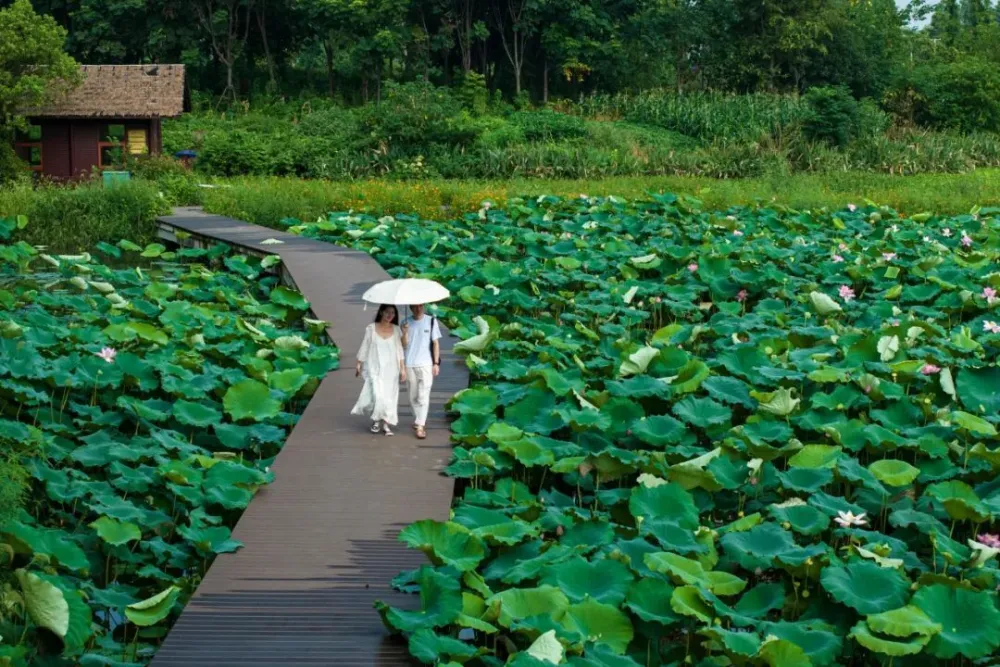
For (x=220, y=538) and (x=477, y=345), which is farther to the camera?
(x=477, y=345)

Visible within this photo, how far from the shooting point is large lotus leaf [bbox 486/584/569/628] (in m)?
4.09

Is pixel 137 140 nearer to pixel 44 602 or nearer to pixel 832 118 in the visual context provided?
pixel 832 118

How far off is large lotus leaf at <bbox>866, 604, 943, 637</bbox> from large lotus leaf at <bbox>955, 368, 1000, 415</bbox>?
2.69m

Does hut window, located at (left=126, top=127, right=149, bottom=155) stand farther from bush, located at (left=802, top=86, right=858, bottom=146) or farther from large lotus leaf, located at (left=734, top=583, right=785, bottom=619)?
large lotus leaf, located at (left=734, top=583, right=785, bottom=619)

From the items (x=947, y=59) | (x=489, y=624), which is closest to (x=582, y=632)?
(x=489, y=624)

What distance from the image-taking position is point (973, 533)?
17.1ft

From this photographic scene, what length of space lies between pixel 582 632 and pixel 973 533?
1998 millimetres

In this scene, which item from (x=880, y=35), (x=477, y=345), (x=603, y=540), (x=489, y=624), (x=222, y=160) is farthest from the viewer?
(x=880, y=35)

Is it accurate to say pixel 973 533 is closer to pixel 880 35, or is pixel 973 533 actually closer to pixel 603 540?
pixel 603 540

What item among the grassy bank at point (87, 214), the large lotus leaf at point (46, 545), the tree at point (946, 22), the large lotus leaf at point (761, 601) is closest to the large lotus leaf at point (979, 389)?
the large lotus leaf at point (761, 601)

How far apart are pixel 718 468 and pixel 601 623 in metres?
1.50

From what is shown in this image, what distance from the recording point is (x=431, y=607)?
4152mm

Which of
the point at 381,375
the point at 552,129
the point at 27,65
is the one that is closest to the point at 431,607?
the point at 381,375

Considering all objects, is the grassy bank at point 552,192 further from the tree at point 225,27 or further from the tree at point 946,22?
the tree at point 946,22
